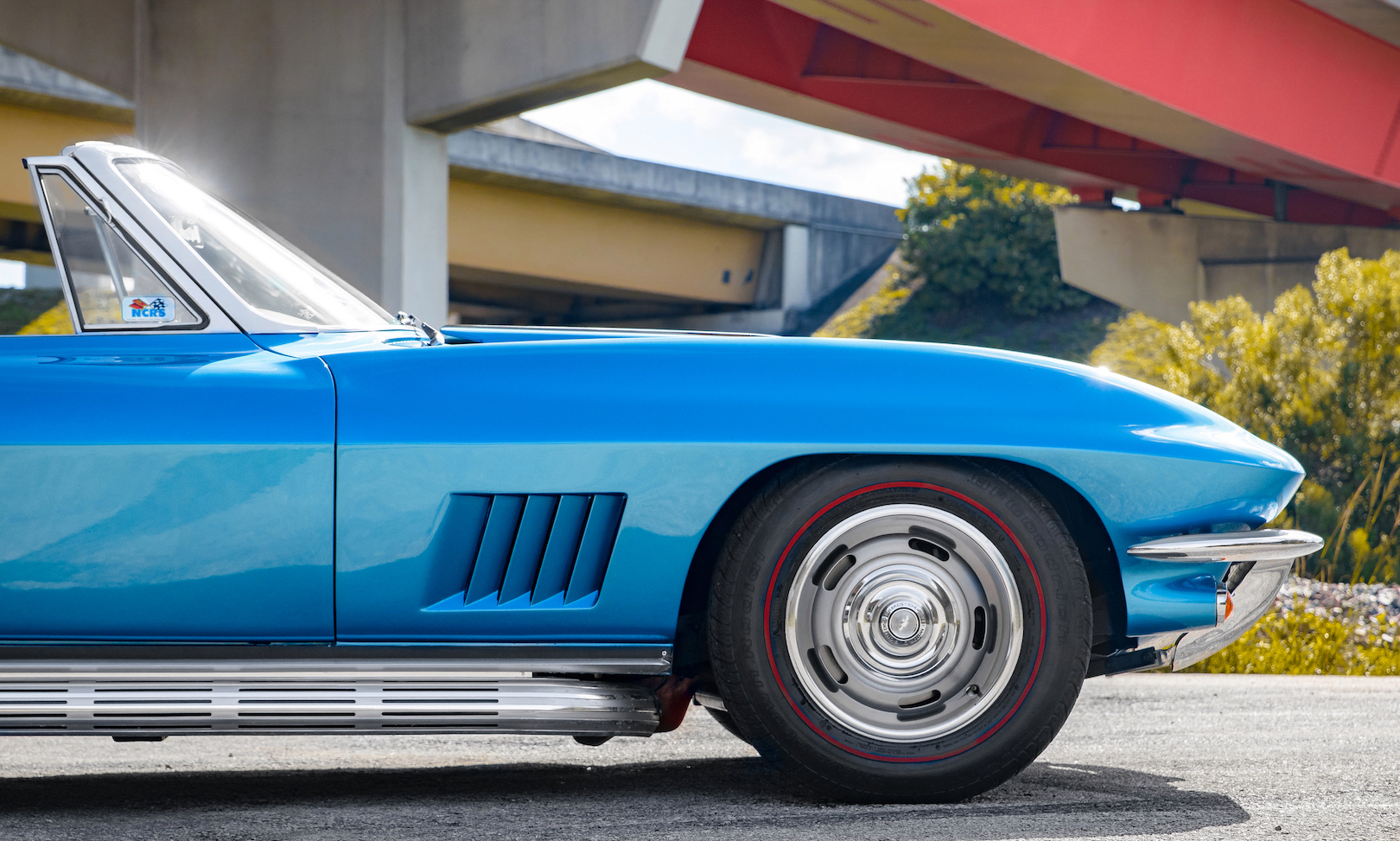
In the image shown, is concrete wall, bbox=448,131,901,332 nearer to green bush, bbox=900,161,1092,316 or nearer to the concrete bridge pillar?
green bush, bbox=900,161,1092,316

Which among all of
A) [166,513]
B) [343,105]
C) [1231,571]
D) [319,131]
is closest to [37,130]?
[319,131]

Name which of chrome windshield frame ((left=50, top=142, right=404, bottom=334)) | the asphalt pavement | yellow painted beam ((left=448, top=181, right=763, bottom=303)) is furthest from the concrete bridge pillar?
yellow painted beam ((left=448, top=181, right=763, bottom=303))

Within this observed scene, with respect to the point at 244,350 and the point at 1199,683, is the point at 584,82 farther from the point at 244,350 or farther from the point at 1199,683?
the point at 244,350

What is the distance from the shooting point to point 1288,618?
20.0 ft

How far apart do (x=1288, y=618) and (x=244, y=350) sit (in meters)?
5.23

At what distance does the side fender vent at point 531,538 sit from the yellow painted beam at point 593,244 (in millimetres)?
22845

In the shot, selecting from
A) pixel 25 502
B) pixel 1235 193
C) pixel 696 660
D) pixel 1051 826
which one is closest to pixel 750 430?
pixel 696 660

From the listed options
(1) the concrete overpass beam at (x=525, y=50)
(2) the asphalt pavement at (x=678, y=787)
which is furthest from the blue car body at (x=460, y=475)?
(1) the concrete overpass beam at (x=525, y=50)

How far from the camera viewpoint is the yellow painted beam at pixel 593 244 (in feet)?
83.2

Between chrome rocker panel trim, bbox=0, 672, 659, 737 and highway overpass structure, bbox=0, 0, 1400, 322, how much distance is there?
7238 millimetres

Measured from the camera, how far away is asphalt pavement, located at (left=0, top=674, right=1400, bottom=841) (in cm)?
240

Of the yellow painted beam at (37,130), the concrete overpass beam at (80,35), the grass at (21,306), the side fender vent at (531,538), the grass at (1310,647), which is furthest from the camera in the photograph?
the yellow painted beam at (37,130)

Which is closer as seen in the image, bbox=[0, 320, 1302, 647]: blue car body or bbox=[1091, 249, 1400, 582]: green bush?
bbox=[0, 320, 1302, 647]: blue car body

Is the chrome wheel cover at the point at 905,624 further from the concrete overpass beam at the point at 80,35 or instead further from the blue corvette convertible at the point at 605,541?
the concrete overpass beam at the point at 80,35
